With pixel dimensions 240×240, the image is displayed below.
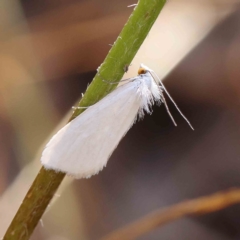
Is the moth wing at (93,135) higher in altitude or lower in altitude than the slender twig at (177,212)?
higher

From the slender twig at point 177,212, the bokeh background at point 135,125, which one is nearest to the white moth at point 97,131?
the bokeh background at point 135,125

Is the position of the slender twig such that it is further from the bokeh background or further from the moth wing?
the moth wing

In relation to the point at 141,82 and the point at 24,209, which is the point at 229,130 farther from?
the point at 24,209

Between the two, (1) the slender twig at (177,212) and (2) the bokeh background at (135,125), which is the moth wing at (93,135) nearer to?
(2) the bokeh background at (135,125)

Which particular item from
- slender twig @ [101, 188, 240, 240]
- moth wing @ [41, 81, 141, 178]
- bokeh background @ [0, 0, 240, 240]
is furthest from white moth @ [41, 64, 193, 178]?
slender twig @ [101, 188, 240, 240]

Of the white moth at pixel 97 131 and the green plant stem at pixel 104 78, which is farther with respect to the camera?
the white moth at pixel 97 131
